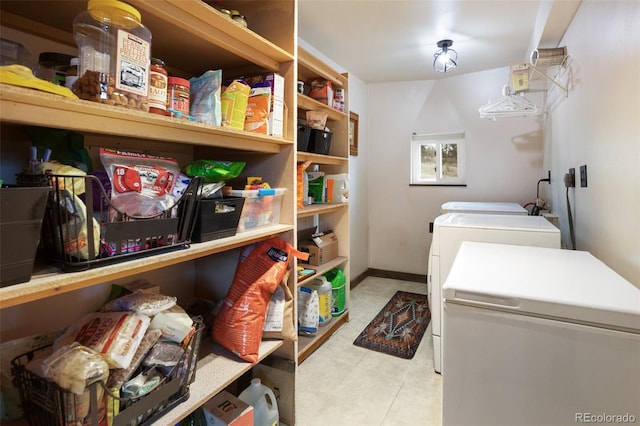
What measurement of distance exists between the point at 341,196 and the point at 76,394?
2.23 m

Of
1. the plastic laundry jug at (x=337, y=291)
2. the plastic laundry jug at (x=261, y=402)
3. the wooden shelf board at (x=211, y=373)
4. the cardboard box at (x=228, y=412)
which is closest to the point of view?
the wooden shelf board at (x=211, y=373)

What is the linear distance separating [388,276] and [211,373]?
3.22 metres

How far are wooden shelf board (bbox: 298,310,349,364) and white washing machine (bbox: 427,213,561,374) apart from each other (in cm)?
82

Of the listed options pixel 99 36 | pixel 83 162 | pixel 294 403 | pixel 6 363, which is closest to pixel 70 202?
pixel 83 162

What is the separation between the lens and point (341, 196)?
280 centimetres

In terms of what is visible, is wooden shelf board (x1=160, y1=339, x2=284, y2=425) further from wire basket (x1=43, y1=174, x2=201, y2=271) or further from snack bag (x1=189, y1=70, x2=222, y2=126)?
snack bag (x1=189, y1=70, x2=222, y2=126)

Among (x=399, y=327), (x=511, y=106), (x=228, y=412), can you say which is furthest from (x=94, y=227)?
(x=511, y=106)

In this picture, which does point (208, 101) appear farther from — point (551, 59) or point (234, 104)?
point (551, 59)

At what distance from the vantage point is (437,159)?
3.90 m

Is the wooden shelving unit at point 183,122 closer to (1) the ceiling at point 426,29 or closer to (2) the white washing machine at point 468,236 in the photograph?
(2) the white washing machine at point 468,236

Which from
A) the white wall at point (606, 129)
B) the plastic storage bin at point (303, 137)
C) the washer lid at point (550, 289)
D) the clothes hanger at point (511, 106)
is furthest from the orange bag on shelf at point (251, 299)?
the clothes hanger at point (511, 106)

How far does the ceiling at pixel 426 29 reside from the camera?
7.06ft

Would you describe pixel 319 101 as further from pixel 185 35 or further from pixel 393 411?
pixel 393 411

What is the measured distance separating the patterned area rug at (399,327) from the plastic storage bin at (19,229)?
226 cm
